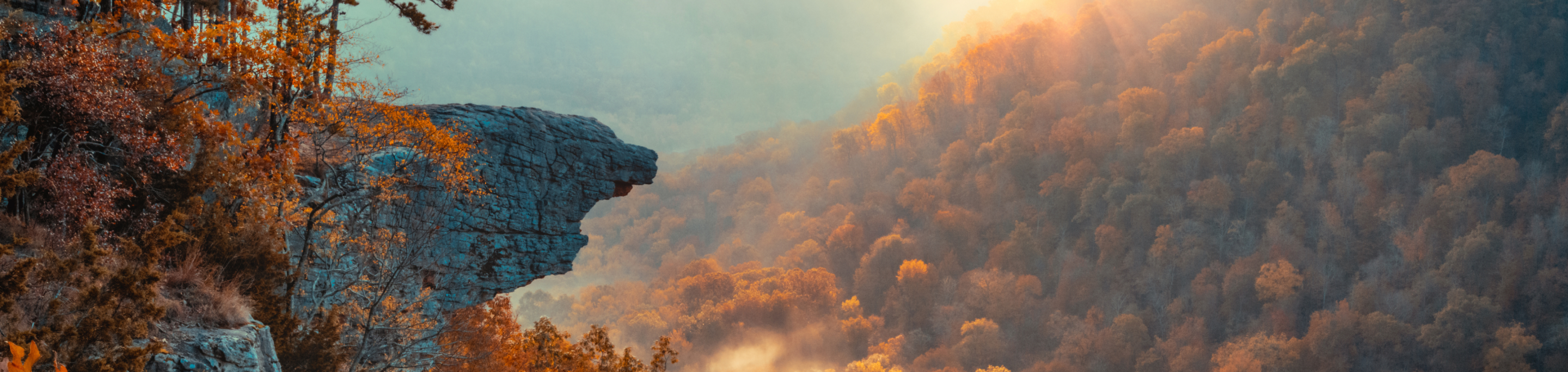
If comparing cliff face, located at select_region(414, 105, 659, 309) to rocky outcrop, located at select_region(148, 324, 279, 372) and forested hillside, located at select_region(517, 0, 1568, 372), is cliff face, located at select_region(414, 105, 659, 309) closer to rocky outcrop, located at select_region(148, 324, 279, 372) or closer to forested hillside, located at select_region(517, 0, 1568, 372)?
rocky outcrop, located at select_region(148, 324, 279, 372)

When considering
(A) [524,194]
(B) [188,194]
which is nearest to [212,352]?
(B) [188,194]

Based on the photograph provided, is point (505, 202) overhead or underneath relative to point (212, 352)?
overhead

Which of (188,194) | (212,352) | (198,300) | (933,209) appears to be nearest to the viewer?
(212,352)

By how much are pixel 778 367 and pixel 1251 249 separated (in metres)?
54.6

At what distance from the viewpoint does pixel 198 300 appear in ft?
28.3

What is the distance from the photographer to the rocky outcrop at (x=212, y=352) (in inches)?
298

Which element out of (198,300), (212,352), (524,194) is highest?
(524,194)

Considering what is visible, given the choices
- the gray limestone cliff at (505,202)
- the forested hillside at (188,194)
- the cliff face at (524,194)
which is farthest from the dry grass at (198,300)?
the cliff face at (524,194)

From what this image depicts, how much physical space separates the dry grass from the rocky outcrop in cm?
15

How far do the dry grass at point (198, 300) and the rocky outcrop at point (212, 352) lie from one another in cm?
15

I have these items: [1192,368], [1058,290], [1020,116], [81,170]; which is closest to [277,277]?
[81,170]

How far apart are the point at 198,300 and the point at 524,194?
1366cm

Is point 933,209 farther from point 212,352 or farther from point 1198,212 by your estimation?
point 212,352

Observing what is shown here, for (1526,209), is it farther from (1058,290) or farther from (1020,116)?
(1020,116)
